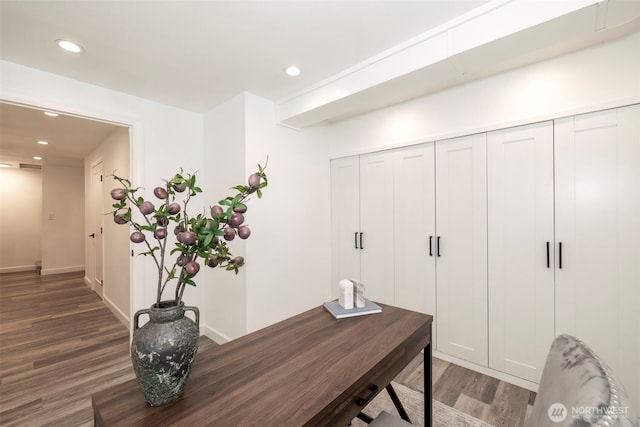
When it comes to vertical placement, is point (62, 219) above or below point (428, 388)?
above

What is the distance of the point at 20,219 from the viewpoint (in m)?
6.35

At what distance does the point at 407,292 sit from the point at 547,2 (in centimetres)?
237

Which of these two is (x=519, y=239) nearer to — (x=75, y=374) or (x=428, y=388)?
(x=428, y=388)

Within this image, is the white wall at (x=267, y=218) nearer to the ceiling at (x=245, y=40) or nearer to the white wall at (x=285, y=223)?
the white wall at (x=285, y=223)

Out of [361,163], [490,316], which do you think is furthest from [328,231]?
[490,316]

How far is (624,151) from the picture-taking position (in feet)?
6.02

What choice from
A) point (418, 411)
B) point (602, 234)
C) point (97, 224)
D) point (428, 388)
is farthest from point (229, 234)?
point (97, 224)

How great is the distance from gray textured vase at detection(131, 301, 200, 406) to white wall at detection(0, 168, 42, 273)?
8.28 m

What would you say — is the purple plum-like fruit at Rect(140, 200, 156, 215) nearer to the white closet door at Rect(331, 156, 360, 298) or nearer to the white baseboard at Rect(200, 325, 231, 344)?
the white baseboard at Rect(200, 325, 231, 344)

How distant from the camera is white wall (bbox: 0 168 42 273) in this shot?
619 cm

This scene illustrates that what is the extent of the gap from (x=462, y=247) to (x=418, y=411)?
53.0 inches

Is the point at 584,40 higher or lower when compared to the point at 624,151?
higher

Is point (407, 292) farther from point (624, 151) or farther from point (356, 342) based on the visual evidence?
point (624, 151)

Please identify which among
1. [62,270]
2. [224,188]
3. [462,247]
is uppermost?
[224,188]
